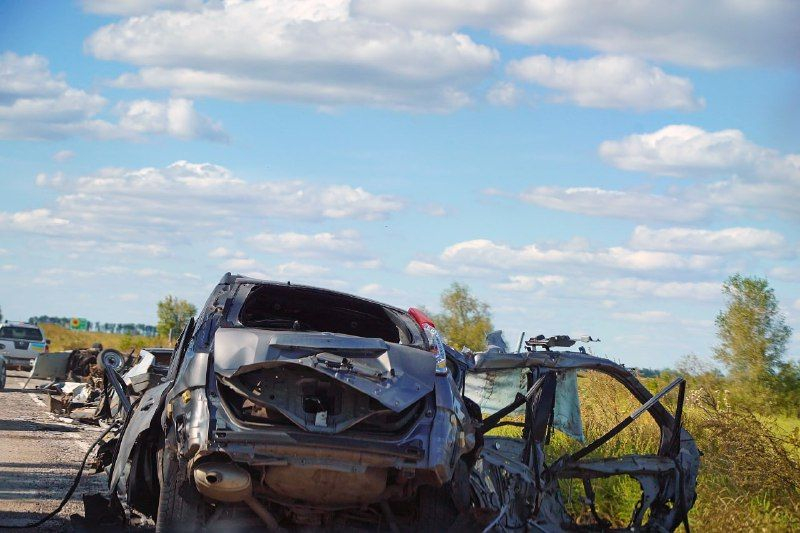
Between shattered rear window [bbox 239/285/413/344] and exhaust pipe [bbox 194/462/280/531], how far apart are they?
5.68ft

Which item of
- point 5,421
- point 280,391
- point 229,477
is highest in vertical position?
point 280,391

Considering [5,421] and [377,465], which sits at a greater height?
[377,465]

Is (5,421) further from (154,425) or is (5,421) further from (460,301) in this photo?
(460,301)

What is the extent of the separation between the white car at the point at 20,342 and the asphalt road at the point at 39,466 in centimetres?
1511

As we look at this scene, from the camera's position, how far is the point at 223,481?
21.6 ft

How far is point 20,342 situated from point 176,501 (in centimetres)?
3224

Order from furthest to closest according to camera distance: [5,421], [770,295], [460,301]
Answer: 1. [460,301]
2. [770,295]
3. [5,421]

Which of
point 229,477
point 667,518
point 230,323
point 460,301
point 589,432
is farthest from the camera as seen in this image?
point 460,301

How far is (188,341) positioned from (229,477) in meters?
1.43

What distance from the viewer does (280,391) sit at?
6840 mm

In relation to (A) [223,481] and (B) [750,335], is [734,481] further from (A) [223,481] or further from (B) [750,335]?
(B) [750,335]

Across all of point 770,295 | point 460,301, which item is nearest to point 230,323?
point 770,295

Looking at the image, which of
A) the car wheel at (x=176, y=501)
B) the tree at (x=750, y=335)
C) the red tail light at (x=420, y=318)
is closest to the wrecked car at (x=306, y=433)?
the car wheel at (x=176, y=501)

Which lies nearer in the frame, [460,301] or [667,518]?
[667,518]
